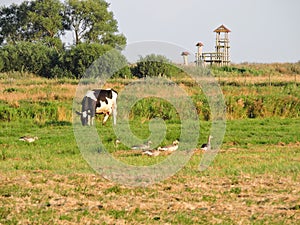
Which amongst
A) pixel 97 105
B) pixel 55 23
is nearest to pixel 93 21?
pixel 55 23

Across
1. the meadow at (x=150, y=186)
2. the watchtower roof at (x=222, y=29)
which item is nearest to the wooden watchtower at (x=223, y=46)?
the watchtower roof at (x=222, y=29)

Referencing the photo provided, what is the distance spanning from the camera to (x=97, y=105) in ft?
79.4

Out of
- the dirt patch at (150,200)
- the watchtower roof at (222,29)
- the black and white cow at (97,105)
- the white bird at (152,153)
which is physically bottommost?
the dirt patch at (150,200)

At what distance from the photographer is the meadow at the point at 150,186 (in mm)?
9531

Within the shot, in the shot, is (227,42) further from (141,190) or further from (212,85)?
(141,190)

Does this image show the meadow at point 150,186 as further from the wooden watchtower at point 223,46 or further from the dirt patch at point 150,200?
the wooden watchtower at point 223,46

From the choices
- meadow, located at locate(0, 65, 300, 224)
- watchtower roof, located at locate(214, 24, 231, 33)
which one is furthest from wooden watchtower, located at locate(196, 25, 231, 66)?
meadow, located at locate(0, 65, 300, 224)

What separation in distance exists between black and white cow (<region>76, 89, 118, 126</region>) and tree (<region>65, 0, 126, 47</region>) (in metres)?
50.7

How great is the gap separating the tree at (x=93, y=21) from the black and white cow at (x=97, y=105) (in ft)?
166

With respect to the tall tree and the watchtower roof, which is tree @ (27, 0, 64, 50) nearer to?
the tall tree

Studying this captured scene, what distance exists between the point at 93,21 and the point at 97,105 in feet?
174

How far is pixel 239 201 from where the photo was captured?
1049 cm

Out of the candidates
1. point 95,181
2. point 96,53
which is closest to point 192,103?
point 95,181

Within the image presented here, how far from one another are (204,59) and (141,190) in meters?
52.1
